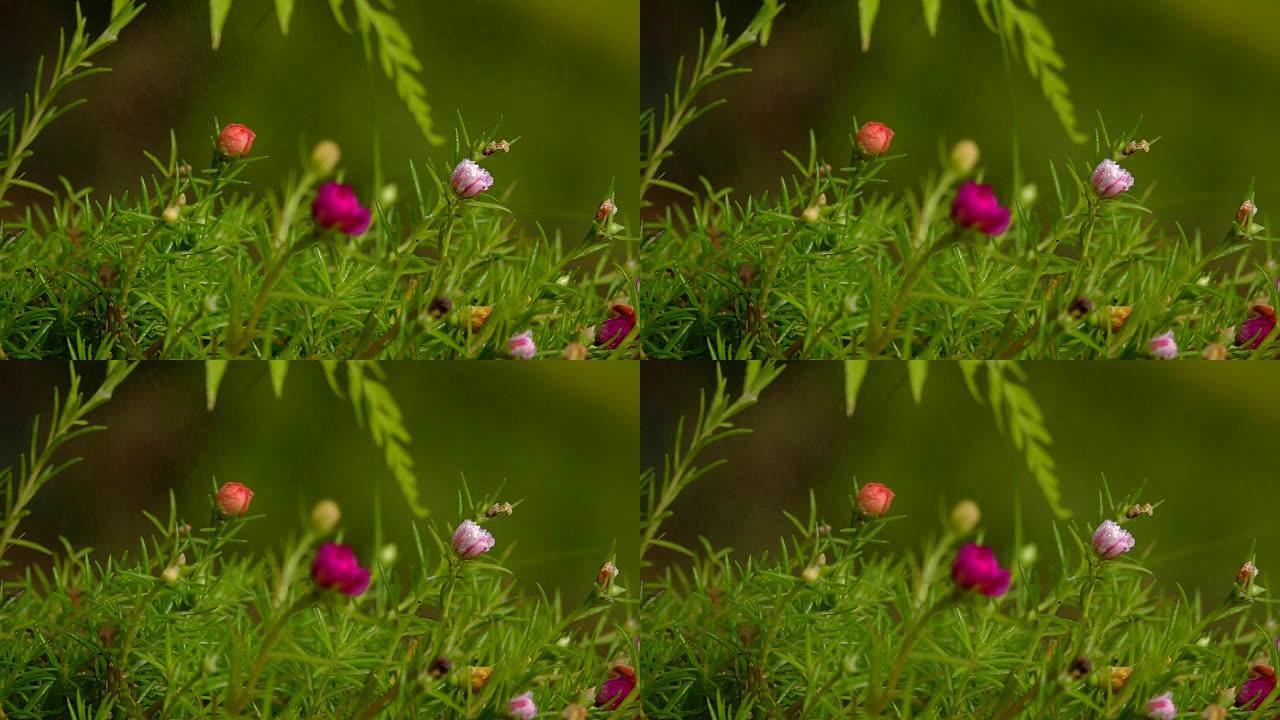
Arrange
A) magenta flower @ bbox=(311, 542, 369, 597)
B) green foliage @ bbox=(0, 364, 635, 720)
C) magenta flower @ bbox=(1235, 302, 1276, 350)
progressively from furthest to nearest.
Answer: magenta flower @ bbox=(1235, 302, 1276, 350)
green foliage @ bbox=(0, 364, 635, 720)
magenta flower @ bbox=(311, 542, 369, 597)

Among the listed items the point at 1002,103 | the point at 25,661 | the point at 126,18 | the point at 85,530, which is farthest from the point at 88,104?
the point at 1002,103

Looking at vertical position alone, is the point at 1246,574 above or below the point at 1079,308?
below

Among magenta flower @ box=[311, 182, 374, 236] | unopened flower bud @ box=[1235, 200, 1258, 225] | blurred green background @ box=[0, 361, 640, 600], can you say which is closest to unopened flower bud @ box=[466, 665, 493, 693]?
blurred green background @ box=[0, 361, 640, 600]

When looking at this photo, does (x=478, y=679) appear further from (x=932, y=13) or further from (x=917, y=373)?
(x=932, y=13)

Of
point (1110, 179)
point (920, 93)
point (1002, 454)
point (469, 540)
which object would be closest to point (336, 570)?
point (469, 540)

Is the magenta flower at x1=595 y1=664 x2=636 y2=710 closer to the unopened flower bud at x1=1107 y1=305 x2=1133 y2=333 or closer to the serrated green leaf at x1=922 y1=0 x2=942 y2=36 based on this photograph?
the unopened flower bud at x1=1107 y1=305 x2=1133 y2=333

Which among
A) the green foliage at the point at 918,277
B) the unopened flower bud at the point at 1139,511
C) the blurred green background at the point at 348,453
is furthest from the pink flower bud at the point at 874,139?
the unopened flower bud at the point at 1139,511
